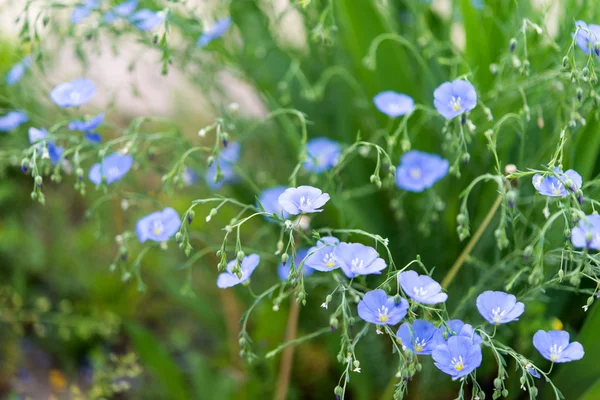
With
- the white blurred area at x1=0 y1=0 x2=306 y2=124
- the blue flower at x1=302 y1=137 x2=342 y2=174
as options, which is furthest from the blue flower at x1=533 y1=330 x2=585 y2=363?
the white blurred area at x1=0 y1=0 x2=306 y2=124

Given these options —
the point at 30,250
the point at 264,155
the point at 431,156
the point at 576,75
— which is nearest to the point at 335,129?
the point at 264,155

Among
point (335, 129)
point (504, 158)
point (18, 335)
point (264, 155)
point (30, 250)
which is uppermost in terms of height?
point (504, 158)

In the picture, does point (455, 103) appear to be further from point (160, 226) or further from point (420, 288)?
point (160, 226)

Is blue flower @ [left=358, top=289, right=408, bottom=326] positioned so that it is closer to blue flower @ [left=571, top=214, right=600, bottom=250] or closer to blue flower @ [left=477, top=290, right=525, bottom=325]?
blue flower @ [left=477, top=290, right=525, bottom=325]

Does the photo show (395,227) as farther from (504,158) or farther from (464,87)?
(464,87)

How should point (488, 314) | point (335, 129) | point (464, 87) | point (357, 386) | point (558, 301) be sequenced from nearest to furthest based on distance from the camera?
1. point (488, 314)
2. point (464, 87)
3. point (558, 301)
4. point (357, 386)
5. point (335, 129)

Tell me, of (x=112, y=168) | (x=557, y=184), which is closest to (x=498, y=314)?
(x=557, y=184)
